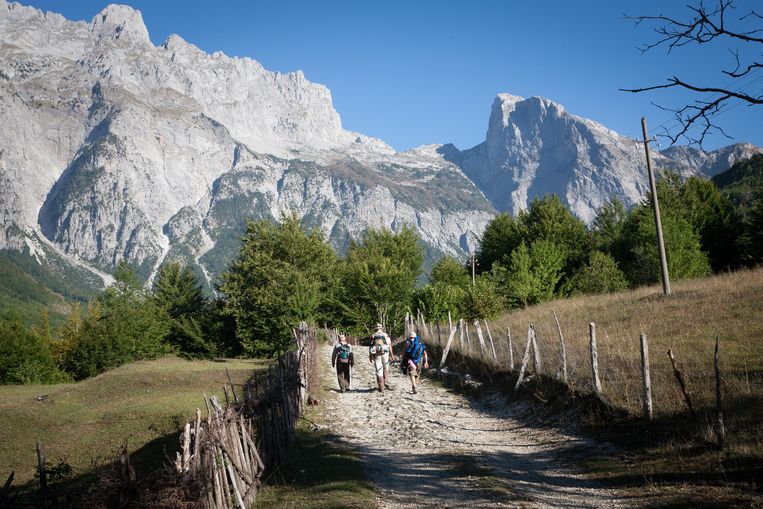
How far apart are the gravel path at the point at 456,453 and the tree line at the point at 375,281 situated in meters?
15.4

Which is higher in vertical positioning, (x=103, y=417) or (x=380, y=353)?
(x=380, y=353)

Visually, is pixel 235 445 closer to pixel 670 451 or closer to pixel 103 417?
pixel 670 451

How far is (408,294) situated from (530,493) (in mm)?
38806

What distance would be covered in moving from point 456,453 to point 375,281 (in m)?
36.0

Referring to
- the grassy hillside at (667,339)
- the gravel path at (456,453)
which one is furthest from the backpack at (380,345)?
the grassy hillside at (667,339)

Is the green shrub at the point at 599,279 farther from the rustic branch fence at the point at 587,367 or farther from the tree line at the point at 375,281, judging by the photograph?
the rustic branch fence at the point at 587,367

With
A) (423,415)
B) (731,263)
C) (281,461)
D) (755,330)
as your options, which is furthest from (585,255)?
(281,461)

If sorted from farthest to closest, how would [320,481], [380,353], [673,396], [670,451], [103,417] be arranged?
1. [103,417]
2. [380,353]
3. [673,396]
4. [320,481]
5. [670,451]

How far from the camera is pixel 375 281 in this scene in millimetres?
47188

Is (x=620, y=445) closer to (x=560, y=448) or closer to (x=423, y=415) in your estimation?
(x=560, y=448)

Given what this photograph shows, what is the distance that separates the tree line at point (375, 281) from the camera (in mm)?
43562

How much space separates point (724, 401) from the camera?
32.3ft

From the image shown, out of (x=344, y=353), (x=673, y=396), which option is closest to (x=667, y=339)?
(x=673, y=396)

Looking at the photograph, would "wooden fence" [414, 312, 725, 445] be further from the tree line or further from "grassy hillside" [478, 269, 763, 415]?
the tree line
